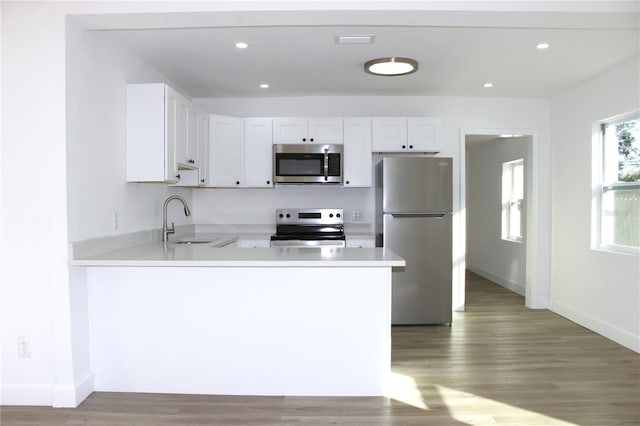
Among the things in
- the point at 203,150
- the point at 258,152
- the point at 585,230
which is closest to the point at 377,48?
the point at 258,152

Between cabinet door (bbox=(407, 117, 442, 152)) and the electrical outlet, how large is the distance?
3.65 m

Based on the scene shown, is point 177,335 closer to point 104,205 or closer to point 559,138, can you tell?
point 104,205

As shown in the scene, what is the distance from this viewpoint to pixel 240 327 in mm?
2811

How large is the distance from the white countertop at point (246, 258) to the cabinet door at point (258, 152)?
1784mm

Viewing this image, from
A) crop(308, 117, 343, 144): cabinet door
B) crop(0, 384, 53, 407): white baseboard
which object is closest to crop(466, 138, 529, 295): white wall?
crop(308, 117, 343, 144): cabinet door

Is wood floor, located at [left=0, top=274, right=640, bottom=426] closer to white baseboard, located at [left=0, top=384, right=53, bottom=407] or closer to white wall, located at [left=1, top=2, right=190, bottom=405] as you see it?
white baseboard, located at [left=0, top=384, right=53, bottom=407]

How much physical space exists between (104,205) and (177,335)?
1.02m

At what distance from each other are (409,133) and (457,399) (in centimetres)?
275

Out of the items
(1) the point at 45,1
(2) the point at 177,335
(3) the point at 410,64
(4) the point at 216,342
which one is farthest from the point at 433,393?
(1) the point at 45,1

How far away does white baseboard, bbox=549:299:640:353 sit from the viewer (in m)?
3.73

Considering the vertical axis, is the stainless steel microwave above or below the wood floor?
above

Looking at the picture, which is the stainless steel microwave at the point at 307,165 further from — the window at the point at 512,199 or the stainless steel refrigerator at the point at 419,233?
the window at the point at 512,199

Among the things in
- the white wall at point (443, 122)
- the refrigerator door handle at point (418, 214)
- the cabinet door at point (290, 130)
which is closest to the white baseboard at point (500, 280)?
the white wall at point (443, 122)

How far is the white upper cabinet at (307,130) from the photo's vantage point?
4.70 m
